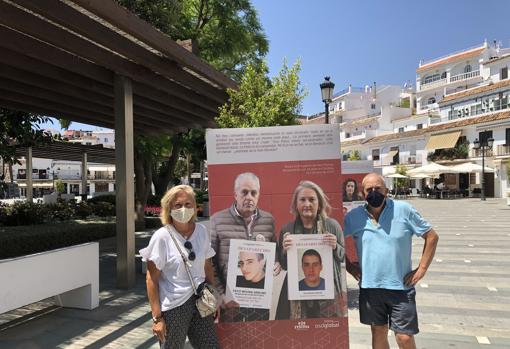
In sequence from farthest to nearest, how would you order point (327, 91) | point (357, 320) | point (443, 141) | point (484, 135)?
point (443, 141) → point (484, 135) → point (327, 91) → point (357, 320)

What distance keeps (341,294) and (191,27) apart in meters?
16.1

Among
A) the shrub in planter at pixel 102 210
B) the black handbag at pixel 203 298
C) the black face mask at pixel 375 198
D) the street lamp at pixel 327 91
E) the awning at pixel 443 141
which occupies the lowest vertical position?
the shrub in planter at pixel 102 210

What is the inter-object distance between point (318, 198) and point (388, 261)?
677 mm

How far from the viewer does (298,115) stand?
6762 mm

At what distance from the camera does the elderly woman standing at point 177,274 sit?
10.1ft

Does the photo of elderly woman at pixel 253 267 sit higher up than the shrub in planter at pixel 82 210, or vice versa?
the photo of elderly woman at pixel 253 267

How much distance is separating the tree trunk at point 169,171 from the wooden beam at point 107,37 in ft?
35.6

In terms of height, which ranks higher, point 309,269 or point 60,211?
point 309,269

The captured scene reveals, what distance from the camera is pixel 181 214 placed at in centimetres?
319

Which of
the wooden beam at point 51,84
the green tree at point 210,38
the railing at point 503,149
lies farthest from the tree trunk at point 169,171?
the railing at point 503,149

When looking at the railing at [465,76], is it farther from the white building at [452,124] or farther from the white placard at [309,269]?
the white placard at [309,269]

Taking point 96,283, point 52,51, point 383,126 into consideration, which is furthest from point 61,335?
point 383,126

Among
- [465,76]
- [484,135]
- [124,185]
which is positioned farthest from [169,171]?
[465,76]

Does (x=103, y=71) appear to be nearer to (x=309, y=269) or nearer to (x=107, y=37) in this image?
(x=107, y=37)
